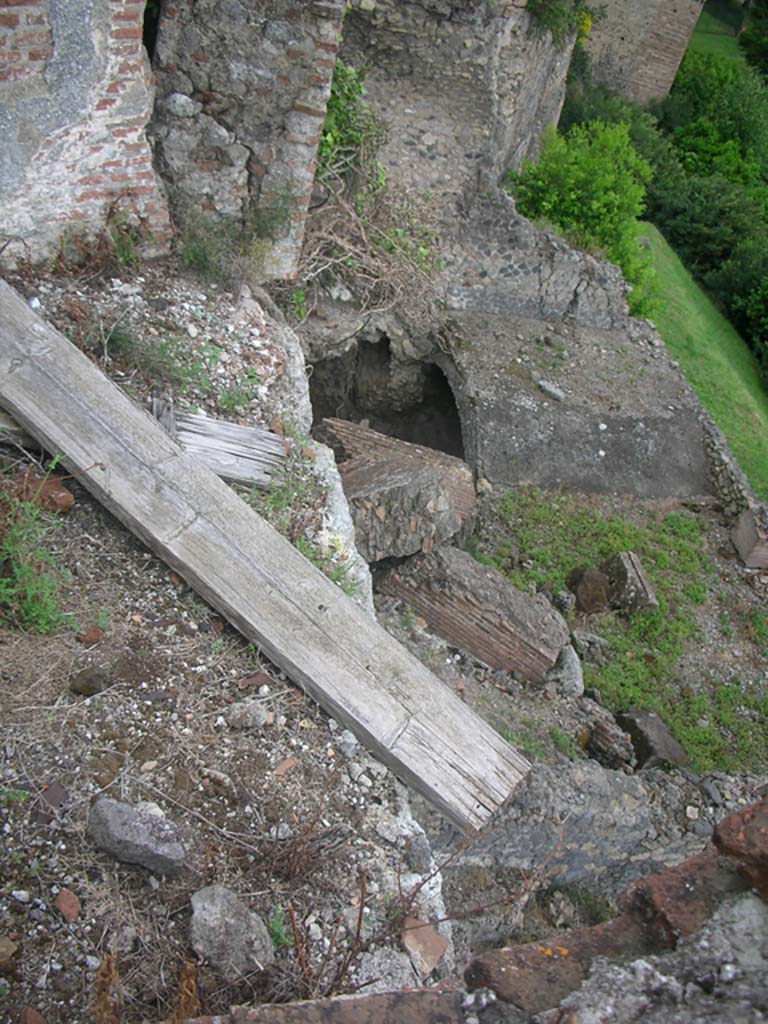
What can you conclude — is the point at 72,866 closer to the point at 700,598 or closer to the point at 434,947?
the point at 434,947

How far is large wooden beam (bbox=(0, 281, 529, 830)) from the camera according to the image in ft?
9.68

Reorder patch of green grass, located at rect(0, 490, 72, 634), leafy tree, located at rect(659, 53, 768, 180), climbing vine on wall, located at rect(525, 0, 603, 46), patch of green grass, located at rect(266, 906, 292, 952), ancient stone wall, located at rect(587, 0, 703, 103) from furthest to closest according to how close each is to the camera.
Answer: leafy tree, located at rect(659, 53, 768, 180) < ancient stone wall, located at rect(587, 0, 703, 103) < climbing vine on wall, located at rect(525, 0, 603, 46) < patch of green grass, located at rect(0, 490, 72, 634) < patch of green grass, located at rect(266, 906, 292, 952)

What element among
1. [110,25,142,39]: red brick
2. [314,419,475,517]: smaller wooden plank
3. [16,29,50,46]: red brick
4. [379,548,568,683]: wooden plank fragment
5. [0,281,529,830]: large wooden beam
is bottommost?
[379,548,568,683]: wooden plank fragment

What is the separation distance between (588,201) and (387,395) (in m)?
3.55

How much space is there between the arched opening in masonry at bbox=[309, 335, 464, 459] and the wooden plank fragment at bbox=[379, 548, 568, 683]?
9.05 feet

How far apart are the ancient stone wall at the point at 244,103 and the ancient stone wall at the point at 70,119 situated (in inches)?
12.7

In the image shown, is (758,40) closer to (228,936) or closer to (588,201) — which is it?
(588,201)

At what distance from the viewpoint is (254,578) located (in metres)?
3.18

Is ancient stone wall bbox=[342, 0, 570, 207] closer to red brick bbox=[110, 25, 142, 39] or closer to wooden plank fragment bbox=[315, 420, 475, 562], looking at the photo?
wooden plank fragment bbox=[315, 420, 475, 562]

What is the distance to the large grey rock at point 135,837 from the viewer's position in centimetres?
238

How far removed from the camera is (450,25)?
7.41 meters

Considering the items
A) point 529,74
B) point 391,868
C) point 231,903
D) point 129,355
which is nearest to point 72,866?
point 231,903

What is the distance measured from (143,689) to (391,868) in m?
1.08

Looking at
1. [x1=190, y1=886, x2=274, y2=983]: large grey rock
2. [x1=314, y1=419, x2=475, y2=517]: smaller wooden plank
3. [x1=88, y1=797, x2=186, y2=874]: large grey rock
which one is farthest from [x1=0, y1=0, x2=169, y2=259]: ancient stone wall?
[x1=190, y1=886, x2=274, y2=983]: large grey rock
